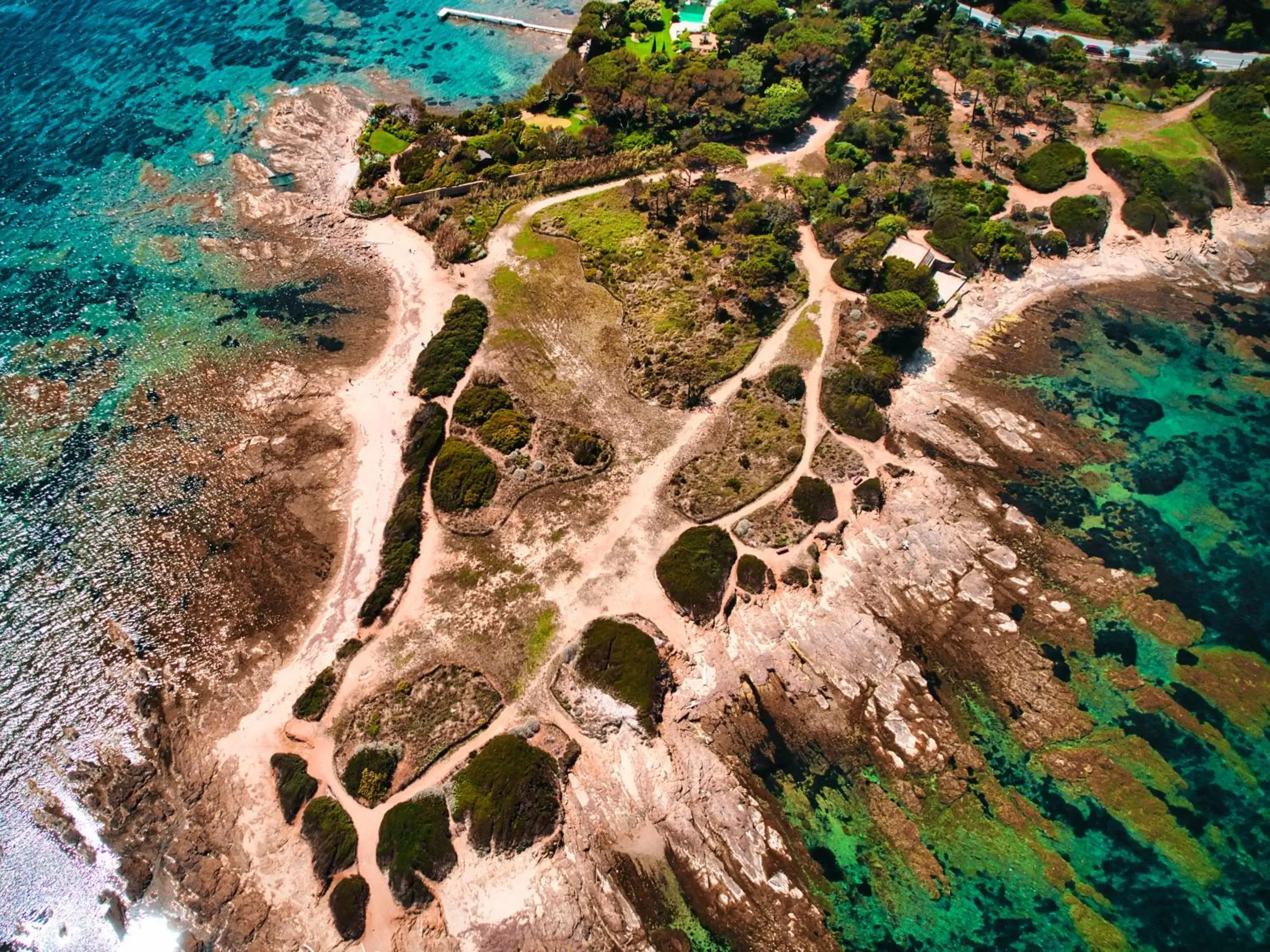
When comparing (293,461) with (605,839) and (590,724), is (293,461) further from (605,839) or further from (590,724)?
(605,839)

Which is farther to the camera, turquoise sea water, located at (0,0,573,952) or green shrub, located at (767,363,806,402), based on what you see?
green shrub, located at (767,363,806,402)

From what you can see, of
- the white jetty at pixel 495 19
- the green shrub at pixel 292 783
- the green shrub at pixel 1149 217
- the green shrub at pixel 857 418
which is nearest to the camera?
the green shrub at pixel 292 783

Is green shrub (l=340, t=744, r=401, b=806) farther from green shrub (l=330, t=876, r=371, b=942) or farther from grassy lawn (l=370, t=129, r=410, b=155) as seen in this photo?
grassy lawn (l=370, t=129, r=410, b=155)

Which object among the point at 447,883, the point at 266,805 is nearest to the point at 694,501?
the point at 447,883

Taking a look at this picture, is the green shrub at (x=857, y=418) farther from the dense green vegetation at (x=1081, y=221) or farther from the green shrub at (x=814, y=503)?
the dense green vegetation at (x=1081, y=221)

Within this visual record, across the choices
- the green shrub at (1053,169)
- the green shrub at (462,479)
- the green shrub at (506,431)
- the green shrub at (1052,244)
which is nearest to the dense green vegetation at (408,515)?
the green shrub at (462,479)

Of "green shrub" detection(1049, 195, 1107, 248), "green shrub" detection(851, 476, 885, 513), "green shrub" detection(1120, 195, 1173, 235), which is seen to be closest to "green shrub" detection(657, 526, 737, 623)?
"green shrub" detection(851, 476, 885, 513)
